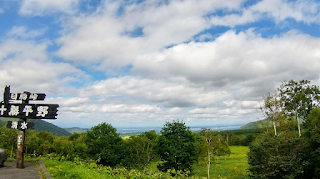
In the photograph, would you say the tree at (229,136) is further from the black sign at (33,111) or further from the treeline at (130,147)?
the black sign at (33,111)

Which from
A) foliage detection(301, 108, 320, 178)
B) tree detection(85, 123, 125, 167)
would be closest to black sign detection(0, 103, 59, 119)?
foliage detection(301, 108, 320, 178)

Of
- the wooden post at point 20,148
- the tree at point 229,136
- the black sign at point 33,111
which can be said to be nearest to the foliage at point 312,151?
the black sign at point 33,111

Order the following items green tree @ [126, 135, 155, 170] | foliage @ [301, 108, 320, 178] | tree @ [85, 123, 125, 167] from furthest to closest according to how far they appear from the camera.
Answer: green tree @ [126, 135, 155, 170] < tree @ [85, 123, 125, 167] < foliage @ [301, 108, 320, 178]

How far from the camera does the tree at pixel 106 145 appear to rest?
45281 mm

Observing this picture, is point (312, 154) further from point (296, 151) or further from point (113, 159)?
point (113, 159)

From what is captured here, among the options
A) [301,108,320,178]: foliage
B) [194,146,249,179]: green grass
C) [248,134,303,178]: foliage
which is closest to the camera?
[248,134,303,178]: foliage

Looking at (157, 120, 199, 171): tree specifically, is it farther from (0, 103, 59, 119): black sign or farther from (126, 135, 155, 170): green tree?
(0, 103, 59, 119): black sign

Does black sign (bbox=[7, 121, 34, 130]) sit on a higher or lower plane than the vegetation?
higher

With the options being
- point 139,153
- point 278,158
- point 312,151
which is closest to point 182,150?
point 278,158

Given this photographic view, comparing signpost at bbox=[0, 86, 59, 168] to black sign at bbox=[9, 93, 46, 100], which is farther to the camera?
black sign at bbox=[9, 93, 46, 100]

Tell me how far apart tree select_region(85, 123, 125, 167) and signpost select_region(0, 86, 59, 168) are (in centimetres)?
2986

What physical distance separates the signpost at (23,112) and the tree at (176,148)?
78.5 feet

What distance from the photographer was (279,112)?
37406 mm

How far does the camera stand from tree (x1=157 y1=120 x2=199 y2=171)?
34975 mm
